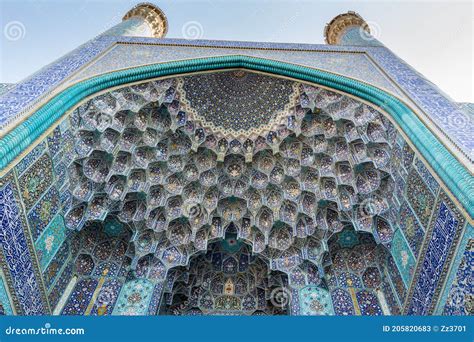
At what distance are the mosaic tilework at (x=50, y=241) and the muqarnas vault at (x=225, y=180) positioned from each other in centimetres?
3

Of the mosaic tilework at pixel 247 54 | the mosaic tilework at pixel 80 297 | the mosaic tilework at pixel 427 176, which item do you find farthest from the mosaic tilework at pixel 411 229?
the mosaic tilework at pixel 80 297

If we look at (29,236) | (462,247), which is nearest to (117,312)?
(29,236)

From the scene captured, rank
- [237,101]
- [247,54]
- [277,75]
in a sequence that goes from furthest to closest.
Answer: [237,101] → [247,54] → [277,75]

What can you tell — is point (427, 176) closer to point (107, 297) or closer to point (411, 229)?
point (411, 229)

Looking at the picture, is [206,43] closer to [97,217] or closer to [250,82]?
[250,82]

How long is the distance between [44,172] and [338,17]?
334 inches

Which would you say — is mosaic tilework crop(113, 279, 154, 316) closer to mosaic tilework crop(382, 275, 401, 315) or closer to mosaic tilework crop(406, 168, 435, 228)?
mosaic tilework crop(382, 275, 401, 315)

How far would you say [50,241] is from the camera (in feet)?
17.1

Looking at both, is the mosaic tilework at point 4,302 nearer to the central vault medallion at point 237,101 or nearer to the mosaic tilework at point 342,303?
the central vault medallion at point 237,101

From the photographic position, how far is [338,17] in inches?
400

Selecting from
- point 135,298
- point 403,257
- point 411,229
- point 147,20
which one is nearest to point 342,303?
point 403,257

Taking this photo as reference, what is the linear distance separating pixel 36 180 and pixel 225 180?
3196mm

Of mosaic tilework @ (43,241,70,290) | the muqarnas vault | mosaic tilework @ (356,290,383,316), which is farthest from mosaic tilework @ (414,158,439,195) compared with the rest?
mosaic tilework @ (43,241,70,290)

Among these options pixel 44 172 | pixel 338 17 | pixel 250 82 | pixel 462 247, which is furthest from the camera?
pixel 338 17
